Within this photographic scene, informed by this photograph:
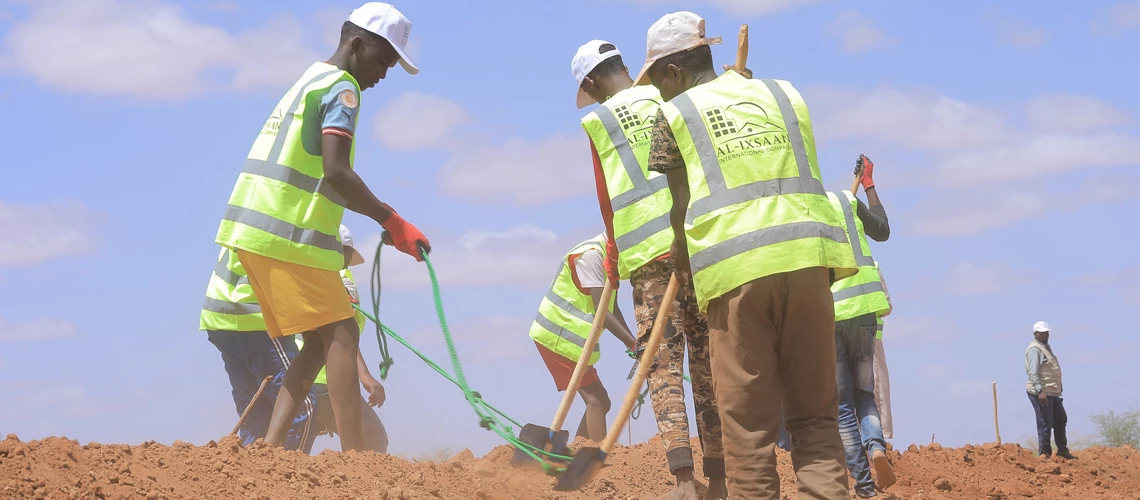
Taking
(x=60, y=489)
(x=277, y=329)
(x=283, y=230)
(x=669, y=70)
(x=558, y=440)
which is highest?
(x=669, y=70)

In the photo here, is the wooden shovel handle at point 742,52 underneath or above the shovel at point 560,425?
above

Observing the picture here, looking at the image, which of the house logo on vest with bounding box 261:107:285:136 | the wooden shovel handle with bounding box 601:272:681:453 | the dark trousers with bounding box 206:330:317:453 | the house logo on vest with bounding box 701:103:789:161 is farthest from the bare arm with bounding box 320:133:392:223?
the dark trousers with bounding box 206:330:317:453

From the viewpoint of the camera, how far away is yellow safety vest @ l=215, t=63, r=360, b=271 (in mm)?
5172

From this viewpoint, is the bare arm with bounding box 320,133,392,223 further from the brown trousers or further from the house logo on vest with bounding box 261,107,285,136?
the brown trousers

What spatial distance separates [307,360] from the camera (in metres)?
5.46

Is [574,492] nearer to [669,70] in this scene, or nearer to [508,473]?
[508,473]

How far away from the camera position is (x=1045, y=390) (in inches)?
526

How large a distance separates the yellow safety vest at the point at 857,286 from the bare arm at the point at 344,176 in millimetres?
2953

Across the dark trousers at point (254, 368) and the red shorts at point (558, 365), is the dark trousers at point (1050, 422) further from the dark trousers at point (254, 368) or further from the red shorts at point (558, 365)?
the dark trousers at point (254, 368)

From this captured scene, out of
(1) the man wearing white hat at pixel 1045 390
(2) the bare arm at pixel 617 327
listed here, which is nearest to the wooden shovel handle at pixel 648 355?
(2) the bare arm at pixel 617 327

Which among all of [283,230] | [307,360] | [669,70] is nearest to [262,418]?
[307,360]

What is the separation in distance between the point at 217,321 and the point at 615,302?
8.82 feet

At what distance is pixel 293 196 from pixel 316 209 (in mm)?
118

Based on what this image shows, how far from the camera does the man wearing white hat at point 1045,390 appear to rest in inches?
518
